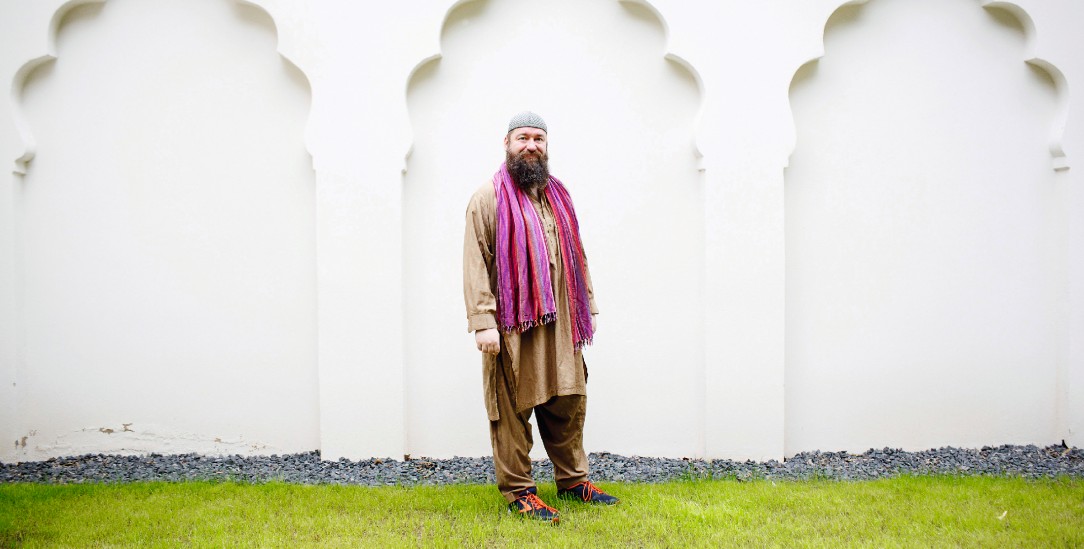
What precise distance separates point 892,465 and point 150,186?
4745mm

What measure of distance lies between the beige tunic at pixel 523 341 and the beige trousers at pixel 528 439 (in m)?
0.05

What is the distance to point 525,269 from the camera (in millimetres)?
3404

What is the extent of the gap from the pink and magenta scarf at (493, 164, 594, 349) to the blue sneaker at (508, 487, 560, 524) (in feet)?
2.31

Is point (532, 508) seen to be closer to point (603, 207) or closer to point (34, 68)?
point (603, 207)

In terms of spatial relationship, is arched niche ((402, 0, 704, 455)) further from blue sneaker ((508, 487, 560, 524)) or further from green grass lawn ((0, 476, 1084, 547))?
blue sneaker ((508, 487, 560, 524))

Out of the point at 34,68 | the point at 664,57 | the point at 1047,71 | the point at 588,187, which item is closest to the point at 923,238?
the point at 1047,71

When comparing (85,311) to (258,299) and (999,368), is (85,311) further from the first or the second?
(999,368)

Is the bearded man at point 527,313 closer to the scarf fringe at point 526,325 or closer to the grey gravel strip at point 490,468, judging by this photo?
the scarf fringe at point 526,325

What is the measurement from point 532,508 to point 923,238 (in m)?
3.07

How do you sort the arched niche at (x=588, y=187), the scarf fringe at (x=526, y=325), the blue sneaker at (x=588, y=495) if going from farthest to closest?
the arched niche at (x=588, y=187), the blue sneaker at (x=588, y=495), the scarf fringe at (x=526, y=325)

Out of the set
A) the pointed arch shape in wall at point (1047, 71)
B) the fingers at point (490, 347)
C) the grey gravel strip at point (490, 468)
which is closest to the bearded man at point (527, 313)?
the fingers at point (490, 347)

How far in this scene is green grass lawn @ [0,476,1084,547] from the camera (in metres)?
3.25

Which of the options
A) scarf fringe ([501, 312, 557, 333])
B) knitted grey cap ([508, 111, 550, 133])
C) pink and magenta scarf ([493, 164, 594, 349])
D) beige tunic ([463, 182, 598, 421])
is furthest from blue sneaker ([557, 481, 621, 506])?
knitted grey cap ([508, 111, 550, 133])

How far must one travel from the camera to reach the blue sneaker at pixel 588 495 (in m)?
3.65
